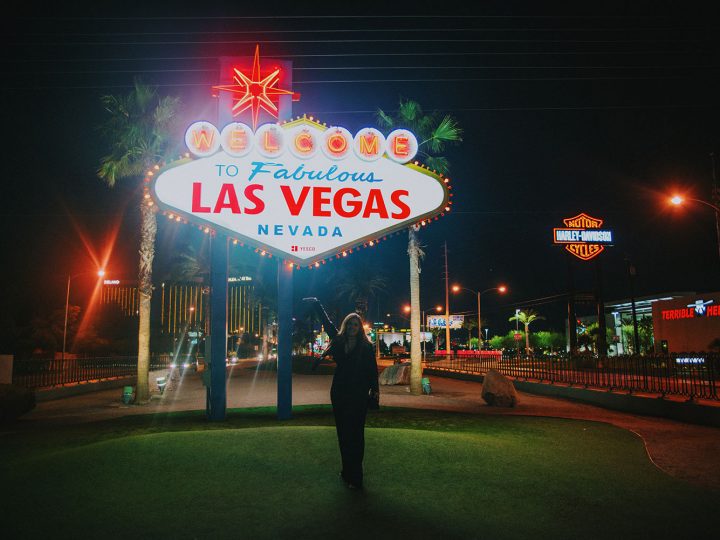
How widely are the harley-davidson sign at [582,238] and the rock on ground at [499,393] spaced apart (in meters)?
21.4

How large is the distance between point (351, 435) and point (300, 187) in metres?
7.45

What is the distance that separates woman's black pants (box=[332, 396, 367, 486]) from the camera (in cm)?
561

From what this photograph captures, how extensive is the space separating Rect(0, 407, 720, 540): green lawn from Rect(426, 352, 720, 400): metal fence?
6.40 metres

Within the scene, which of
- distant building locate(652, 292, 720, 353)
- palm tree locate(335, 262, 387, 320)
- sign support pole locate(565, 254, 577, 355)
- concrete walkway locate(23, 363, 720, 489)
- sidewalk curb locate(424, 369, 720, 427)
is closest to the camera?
concrete walkway locate(23, 363, 720, 489)

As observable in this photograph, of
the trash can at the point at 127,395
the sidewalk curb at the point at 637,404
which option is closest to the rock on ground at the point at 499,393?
the sidewalk curb at the point at 637,404

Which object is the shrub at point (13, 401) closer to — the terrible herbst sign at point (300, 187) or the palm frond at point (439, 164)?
the terrible herbst sign at point (300, 187)

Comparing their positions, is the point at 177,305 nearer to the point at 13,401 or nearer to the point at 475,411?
the point at 13,401

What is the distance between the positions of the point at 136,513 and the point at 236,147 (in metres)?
8.61

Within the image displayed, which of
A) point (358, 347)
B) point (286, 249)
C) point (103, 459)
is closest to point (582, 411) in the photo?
point (286, 249)

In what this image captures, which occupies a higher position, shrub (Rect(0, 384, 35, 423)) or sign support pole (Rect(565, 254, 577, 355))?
sign support pole (Rect(565, 254, 577, 355))

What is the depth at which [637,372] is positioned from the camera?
1611cm

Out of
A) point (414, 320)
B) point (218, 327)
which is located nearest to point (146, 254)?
point (218, 327)

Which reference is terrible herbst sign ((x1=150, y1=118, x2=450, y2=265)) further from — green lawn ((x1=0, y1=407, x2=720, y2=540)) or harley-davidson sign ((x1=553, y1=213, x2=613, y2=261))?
harley-davidson sign ((x1=553, y1=213, x2=613, y2=261))

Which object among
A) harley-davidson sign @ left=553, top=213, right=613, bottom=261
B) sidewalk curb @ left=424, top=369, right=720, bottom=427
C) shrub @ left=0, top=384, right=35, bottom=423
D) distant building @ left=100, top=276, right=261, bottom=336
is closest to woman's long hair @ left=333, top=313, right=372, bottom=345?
sidewalk curb @ left=424, top=369, right=720, bottom=427
